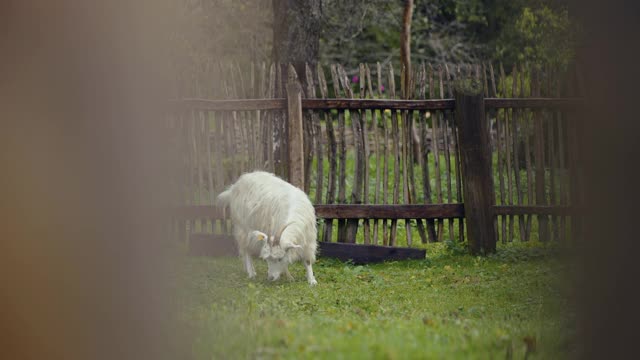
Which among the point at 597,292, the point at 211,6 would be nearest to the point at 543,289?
the point at 597,292

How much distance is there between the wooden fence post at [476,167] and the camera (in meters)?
9.01

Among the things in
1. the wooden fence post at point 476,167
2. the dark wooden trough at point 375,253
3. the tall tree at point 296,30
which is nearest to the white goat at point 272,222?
the dark wooden trough at point 375,253

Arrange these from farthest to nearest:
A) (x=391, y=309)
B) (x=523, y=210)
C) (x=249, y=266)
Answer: (x=523, y=210)
(x=249, y=266)
(x=391, y=309)

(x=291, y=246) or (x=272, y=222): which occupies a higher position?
(x=272, y=222)

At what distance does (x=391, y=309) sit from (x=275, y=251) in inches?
65.5

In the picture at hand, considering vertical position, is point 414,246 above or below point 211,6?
below

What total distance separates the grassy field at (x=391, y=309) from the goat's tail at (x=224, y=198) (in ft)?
2.10

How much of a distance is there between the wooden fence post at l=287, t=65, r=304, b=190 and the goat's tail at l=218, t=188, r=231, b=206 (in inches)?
31.5

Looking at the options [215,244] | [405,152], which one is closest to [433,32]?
[405,152]

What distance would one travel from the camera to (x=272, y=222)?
8.29 metres

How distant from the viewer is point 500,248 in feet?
30.3

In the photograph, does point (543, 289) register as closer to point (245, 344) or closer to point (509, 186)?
point (509, 186)

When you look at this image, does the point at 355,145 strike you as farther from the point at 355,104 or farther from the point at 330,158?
the point at 355,104

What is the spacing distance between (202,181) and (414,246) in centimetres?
262
